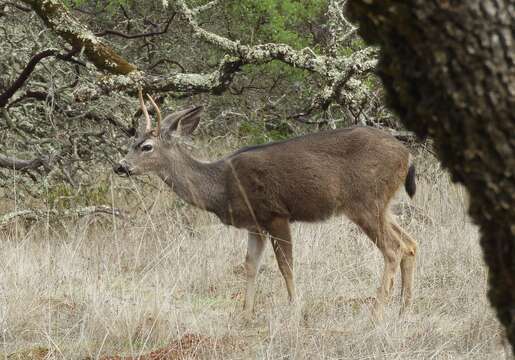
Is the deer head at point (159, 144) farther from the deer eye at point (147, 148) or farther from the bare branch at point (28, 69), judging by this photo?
the bare branch at point (28, 69)

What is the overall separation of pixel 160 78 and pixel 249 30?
2530mm

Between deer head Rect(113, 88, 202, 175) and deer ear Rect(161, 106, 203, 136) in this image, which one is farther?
deer ear Rect(161, 106, 203, 136)

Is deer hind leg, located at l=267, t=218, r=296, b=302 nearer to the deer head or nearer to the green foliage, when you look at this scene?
the deer head

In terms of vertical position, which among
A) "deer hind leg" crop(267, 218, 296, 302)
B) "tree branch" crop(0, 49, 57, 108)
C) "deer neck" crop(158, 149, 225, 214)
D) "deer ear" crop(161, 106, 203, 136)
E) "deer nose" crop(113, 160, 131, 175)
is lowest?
"deer hind leg" crop(267, 218, 296, 302)

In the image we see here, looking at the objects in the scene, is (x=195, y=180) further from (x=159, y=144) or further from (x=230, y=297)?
(x=230, y=297)

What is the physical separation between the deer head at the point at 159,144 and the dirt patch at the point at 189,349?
2.85 metres

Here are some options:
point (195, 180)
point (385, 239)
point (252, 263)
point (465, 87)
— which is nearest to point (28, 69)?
point (195, 180)

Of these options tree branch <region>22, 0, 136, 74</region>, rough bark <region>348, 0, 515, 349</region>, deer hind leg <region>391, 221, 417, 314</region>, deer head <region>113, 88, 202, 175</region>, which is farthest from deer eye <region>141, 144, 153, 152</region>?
rough bark <region>348, 0, 515, 349</region>

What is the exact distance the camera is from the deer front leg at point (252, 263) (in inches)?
240

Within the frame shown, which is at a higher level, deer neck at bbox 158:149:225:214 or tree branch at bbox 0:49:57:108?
tree branch at bbox 0:49:57:108

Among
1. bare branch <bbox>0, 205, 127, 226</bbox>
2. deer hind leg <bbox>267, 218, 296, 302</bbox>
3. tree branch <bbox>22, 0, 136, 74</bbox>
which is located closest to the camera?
deer hind leg <bbox>267, 218, 296, 302</bbox>

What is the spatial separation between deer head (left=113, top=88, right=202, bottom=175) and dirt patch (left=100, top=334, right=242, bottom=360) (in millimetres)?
2848

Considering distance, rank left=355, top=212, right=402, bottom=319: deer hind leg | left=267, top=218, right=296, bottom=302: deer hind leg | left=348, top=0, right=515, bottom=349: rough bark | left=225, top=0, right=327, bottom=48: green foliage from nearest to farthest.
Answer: left=348, top=0, right=515, bottom=349: rough bark, left=267, top=218, right=296, bottom=302: deer hind leg, left=355, top=212, right=402, bottom=319: deer hind leg, left=225, top=0, right=327, bottom=48: green foliage

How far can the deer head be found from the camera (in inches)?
297
